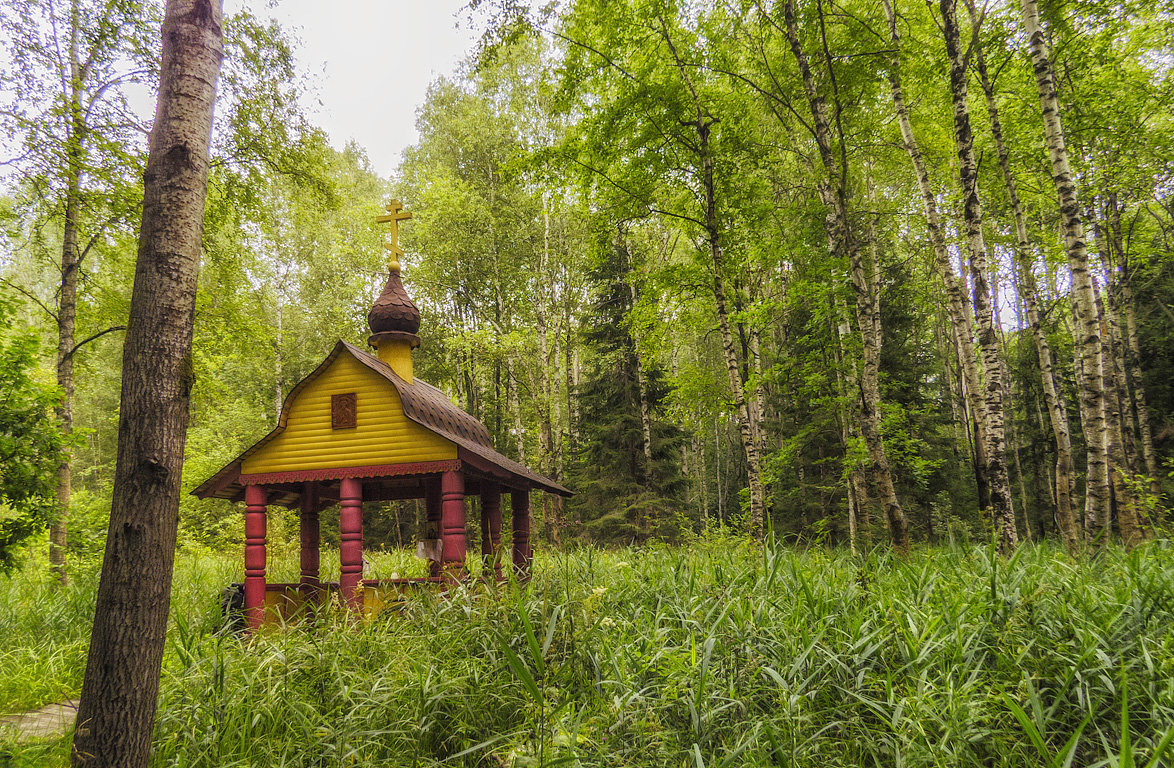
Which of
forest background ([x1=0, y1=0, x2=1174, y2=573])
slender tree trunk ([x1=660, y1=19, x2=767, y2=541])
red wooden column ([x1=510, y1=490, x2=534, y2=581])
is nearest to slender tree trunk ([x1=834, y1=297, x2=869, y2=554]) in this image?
forest background ([x1=0, y1=0, x2=1174, y2=573])

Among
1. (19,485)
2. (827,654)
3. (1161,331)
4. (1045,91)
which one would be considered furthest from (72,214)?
(1161,331)

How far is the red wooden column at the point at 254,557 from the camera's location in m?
6.09

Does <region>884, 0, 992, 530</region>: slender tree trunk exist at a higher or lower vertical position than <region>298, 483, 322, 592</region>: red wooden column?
higher

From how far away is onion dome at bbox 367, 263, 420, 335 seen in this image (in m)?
8.39

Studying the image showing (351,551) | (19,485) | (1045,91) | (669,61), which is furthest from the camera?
(669,61)

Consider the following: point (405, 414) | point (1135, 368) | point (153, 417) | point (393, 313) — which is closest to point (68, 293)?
point (393, 313)

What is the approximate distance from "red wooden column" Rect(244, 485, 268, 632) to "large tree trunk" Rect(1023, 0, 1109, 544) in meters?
10.2

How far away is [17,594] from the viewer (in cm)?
784

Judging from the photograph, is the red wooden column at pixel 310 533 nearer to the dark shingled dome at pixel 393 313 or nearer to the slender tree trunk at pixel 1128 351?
the dark shingled dome at pixel 393 313

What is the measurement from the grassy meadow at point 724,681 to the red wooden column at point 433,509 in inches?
144

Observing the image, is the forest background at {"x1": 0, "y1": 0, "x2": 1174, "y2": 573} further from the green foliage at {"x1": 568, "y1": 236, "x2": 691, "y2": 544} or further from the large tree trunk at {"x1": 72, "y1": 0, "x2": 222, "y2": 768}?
the large tree trunk at {"x1": 72, "y1": 0, "x2": 222, "y2": 768}

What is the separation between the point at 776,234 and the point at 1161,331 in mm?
12720

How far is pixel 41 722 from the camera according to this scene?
412 centimetres

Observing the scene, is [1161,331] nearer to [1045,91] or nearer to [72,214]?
[1045,91]
